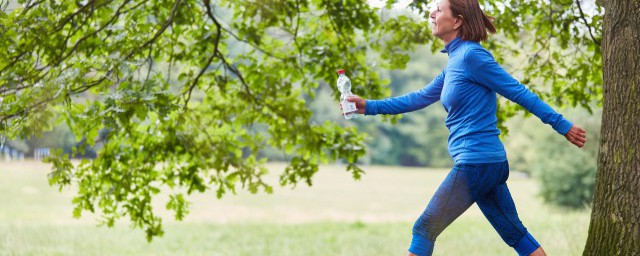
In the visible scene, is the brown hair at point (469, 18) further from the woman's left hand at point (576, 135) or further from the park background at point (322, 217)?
the park background at point (322, 217)

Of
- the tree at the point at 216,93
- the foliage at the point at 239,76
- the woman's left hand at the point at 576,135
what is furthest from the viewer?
the tree at the point at 216,93

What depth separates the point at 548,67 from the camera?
7895mm

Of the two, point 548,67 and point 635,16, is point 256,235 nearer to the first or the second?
point 548,67

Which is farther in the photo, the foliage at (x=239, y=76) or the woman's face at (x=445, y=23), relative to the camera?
the foliage at (x=239, y=76)

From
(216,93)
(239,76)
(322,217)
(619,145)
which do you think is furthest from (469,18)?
(322,217)

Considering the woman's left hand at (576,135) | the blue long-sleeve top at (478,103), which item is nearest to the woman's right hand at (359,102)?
the blue long-sleeve top at (478,103)

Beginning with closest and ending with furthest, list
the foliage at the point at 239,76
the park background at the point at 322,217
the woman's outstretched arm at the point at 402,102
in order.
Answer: the woman's outstretched arm at the point at 402,102 → the foliage at the point at 239,76 → the park background at the point at 322,217

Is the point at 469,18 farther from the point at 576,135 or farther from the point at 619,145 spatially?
the point at 619,145

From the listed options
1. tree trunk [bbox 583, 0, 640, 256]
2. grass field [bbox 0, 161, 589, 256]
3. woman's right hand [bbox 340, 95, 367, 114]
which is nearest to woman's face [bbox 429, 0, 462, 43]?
woman's right hand [bbox 340, 95, 367, 114]

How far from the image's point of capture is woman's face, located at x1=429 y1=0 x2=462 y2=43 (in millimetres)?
3832

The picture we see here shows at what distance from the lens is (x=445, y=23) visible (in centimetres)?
384

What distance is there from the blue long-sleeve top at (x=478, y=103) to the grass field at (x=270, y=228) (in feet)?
18.5

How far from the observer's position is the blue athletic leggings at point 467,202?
3645 mm

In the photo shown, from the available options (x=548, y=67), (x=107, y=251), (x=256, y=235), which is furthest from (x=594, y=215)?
(x=256, y=235)
